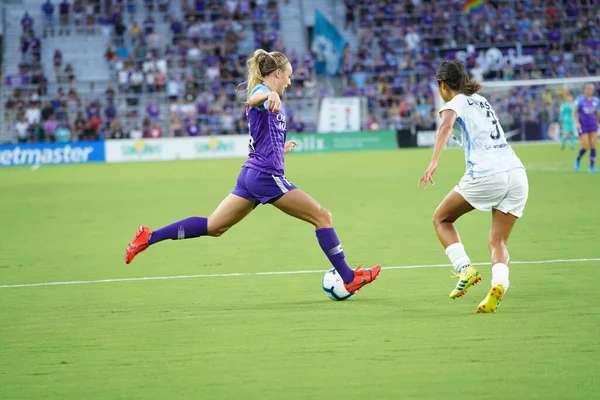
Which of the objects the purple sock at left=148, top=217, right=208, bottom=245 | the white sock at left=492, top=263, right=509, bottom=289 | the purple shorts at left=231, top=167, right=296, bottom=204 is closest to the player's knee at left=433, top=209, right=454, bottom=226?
the white sock at left=492, top=263, right=509, bottom=289

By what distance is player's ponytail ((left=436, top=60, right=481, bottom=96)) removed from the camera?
24.4 ft

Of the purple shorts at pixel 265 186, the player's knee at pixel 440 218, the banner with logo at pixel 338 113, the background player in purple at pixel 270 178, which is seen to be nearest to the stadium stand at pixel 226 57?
the banner with logo at pixel 338 113

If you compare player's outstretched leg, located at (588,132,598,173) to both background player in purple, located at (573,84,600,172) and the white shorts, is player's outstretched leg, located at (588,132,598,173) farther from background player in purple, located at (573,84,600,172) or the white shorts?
the white shorts

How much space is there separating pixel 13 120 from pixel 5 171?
5667mm

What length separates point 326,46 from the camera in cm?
4162

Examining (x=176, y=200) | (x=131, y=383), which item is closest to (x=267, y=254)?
(x=131, y=383)

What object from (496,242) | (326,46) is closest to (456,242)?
(496,242)

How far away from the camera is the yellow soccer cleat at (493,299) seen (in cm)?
707

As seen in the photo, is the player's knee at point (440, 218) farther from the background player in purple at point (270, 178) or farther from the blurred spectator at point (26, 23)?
the blurred spectator at point (26, 23)

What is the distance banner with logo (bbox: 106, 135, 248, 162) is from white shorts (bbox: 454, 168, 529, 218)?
96.2 feet

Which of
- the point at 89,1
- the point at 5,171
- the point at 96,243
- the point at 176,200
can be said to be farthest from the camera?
the point at 89,1

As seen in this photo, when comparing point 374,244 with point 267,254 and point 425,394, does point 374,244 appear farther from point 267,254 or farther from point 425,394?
point 425,394

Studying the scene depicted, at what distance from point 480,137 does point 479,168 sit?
0.25m

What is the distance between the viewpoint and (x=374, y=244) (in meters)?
11.9
